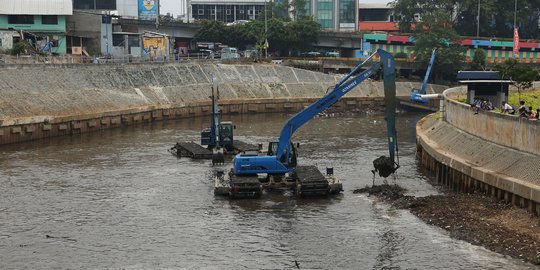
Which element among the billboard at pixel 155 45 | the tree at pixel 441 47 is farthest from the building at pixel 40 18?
the tree at pixel 441 47

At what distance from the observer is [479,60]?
129m

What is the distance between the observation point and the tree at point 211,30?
157 meters

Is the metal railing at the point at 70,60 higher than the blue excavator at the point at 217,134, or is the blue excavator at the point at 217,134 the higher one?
the metal railing at the point at 70,60

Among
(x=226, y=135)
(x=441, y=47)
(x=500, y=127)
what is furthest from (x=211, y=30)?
(x=500, y=127)

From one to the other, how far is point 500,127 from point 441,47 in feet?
260

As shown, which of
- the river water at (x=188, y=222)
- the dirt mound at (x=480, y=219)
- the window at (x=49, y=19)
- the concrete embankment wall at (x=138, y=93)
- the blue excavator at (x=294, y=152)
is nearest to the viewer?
the river water at (x=188, y=222)

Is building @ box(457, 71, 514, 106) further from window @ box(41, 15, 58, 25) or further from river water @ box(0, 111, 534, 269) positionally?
window @ box(41, 15, 58, 25)

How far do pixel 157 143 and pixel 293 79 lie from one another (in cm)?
4719

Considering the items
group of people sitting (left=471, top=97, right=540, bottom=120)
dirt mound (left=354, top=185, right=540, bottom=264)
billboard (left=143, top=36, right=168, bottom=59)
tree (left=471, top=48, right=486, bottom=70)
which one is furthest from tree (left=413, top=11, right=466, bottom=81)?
dirt mound (left=354, top=185, right=540, bottom=264)

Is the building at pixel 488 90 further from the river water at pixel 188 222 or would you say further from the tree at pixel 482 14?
the tree at pixel 482 14

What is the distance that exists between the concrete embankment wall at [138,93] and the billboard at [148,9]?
4557 centimetres

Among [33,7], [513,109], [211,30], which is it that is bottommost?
[513,109]

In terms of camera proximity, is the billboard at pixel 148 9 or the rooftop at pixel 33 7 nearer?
the rooftop at pixel 33 7

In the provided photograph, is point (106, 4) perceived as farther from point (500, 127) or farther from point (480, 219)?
point (480, 219)
